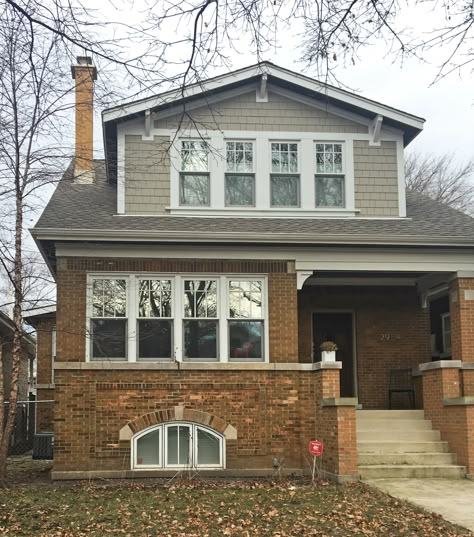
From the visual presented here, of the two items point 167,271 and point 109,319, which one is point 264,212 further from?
point 109,319

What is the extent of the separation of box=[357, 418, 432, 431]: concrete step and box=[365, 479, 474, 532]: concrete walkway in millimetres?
1482

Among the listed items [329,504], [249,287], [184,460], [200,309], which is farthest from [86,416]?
[329,504]

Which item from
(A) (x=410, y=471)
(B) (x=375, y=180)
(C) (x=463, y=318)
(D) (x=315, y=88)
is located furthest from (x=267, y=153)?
(A) (x=410, y=471)

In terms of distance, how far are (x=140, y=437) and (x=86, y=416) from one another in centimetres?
95

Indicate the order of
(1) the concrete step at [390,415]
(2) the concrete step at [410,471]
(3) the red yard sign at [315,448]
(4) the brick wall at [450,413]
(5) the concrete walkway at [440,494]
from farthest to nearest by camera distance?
(1) the concrete step at [390,415] → (4) the brick wall at [450,413] → (2) the concrete step at [410,471] → (3) the red yard sign at [315,448] → (5) the concrete walkway at [440,494]

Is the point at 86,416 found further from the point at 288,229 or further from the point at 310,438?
the point at 288,229

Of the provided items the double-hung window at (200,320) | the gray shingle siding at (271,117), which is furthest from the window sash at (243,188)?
the double-hung window at (200,320)

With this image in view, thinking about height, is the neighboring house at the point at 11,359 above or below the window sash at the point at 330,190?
below

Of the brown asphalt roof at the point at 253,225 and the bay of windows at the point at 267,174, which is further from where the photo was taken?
the bay of windows at the point at 267,174

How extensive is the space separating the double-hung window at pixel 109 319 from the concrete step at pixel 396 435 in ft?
14.1

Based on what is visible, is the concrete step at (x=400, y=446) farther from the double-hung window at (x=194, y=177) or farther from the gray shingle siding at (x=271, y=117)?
the gray shingle siding at (x=271, y=117)

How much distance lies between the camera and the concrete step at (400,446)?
482 inches

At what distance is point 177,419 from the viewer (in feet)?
39.8

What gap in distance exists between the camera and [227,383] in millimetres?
12336
